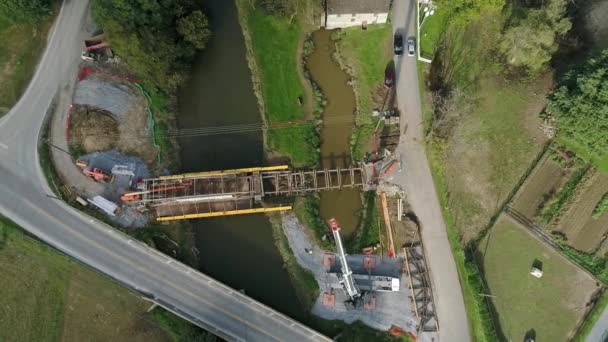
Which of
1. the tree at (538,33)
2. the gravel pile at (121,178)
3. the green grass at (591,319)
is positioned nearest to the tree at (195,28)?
the gravel pile at (121,178)

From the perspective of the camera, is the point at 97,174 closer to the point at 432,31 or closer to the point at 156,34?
the point at 156,34

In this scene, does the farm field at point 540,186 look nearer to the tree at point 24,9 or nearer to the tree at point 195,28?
the tree at point 195,28

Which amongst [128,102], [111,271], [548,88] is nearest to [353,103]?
[548,88]

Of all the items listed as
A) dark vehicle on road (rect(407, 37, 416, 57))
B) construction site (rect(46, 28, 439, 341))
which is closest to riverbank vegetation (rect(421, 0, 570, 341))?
dark vehicle on road (rect(407, 37, 416, 57))

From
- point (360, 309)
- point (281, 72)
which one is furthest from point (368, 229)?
point (281, 72)

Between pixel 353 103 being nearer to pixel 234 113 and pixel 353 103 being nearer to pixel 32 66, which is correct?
pixel 234 113

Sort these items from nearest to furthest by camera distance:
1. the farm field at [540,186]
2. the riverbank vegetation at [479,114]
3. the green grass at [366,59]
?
the riverbank vegetation at [479,114] → the farm field at [540,186] → the green grass at [366,59]
